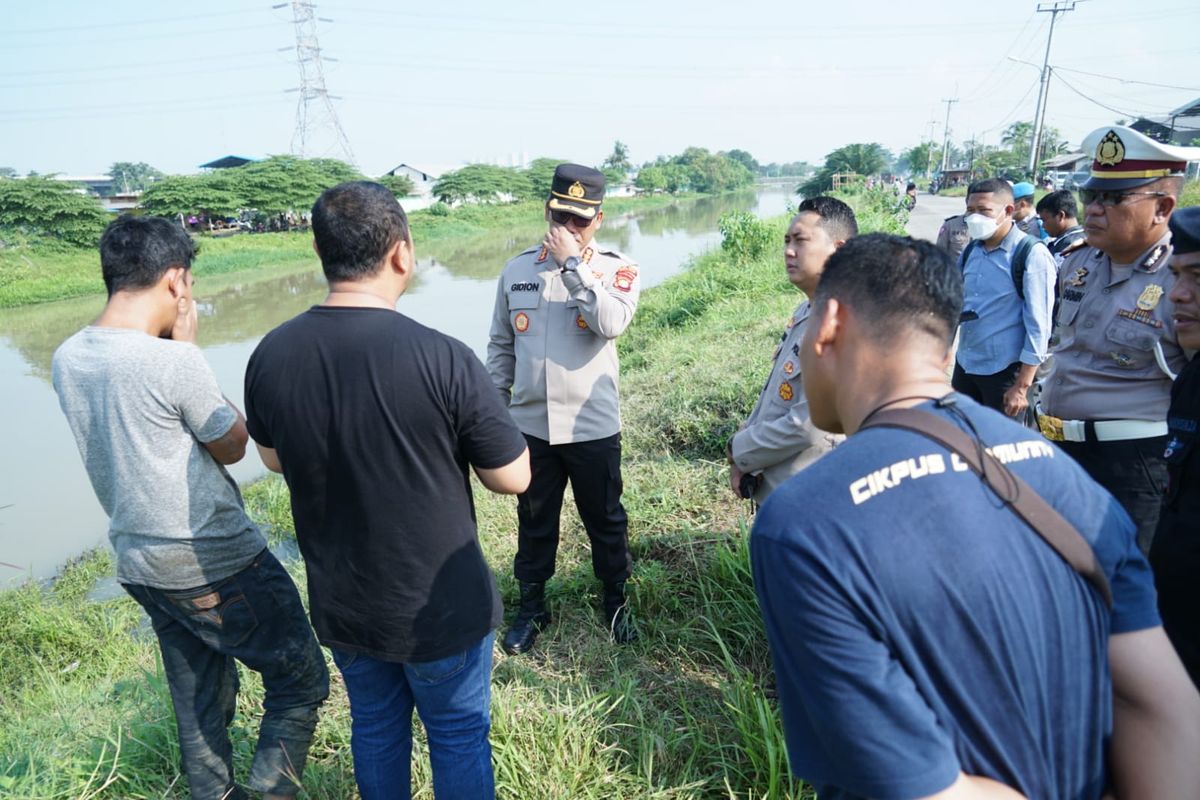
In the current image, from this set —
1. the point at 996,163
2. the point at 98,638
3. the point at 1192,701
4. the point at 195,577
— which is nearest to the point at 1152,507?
the point at 1192,701

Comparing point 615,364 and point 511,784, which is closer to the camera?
point 511,784

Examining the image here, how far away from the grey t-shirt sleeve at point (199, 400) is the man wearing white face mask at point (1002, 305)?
326 cm

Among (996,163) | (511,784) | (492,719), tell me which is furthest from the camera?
(996,163)

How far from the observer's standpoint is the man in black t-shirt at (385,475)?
149 centimetres

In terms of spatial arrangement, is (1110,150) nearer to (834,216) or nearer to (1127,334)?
(1127,334)

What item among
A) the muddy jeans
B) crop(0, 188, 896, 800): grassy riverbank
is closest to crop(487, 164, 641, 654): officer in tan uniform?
crop(0, 188, 896, 800): grassy riverbank

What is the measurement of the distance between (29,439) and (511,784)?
29.2 ft

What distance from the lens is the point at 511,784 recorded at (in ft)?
6.43

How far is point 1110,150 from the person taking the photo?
231 cm

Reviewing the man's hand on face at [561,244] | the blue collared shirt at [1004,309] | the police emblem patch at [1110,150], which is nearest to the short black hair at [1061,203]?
the blue collared shirt at [1004,309]

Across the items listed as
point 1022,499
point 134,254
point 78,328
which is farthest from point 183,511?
point 78,328

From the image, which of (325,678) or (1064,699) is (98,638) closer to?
(325,678)

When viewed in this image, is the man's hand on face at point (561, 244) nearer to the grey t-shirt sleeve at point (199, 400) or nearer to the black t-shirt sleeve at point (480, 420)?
the black t-shirt sleeve at point (480, 420)

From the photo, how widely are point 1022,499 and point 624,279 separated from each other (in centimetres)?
205
